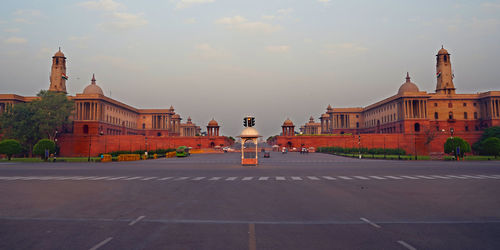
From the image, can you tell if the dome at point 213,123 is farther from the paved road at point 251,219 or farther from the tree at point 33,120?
the paved road at point 251,219

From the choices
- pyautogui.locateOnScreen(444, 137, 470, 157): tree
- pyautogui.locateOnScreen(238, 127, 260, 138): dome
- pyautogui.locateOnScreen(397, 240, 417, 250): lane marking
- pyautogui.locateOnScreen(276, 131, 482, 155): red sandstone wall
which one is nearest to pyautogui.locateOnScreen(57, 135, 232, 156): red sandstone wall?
pyautogui.locateOnScreen(276, 131, 482, 155): red sandstone wall

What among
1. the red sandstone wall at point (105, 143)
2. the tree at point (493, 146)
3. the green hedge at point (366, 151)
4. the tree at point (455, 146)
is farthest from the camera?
the red sandstone wall at point (105, 143)

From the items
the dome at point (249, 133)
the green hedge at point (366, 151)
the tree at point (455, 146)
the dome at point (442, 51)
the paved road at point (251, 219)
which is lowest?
the paved road at point (251, 219)

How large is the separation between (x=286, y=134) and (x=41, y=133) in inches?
2771

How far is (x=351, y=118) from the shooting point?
127188mm

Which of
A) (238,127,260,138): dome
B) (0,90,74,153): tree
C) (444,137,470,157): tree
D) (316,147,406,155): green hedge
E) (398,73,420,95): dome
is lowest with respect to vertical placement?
(316,147,406,155): green hedge

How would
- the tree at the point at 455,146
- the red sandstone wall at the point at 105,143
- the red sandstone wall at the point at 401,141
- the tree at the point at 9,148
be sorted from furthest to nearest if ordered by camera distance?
the red sandstone wall at the point at 401,141
the red sandstone wall at the point at 105,143
the tree at the point at 9,148
the tree at the point at 455,146

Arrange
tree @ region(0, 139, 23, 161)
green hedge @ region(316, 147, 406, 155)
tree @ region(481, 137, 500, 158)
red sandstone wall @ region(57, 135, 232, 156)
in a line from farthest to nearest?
red sandstone wall @ region(57, 135, 232, 156) → green hedge @ region(316, 147, 406, 155) → tree @ region(0, 139, 23, 161) → tree @ region(481, 137, 500, 158)

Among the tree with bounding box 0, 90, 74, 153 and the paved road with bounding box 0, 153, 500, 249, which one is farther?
the tree with bounding box 0, 90, 74, 153

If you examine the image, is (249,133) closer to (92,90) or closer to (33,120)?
(33,120)

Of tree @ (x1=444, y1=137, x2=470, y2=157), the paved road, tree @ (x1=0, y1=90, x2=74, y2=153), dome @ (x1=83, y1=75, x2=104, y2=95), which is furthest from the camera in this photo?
dome @ (x1=83, y1=75, x2=104, y2=95)

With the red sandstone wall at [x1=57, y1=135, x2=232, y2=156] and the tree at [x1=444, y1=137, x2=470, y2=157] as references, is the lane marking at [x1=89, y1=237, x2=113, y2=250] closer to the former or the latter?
the tree at [x1=444, y1=137, x2=470, y2=157]

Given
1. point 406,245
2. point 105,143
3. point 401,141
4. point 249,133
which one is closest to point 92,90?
point 105,143

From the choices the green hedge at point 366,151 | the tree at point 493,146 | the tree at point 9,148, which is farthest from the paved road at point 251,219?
the green hedge at point 366,151
